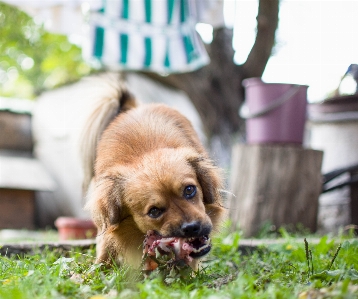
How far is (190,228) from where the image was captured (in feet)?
9.29

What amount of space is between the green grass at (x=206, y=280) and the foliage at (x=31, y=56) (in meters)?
7.05

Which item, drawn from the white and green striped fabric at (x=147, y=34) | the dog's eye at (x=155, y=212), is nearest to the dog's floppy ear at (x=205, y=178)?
the dog's eye at (x=155, y=212)

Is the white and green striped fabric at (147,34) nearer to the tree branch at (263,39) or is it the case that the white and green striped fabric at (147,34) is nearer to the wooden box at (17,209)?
→ the tree branch at (263,39)

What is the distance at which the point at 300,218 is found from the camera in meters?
5.75

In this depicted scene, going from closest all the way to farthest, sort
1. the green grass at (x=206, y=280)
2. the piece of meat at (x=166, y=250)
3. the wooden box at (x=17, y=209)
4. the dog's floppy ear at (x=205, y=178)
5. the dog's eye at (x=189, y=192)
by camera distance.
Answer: the green grass at (x=206, y=280)
the piece of meat at (x=166, y=250)
the dog's eye at (x=189, y=192)
the dog's floppy ear at (x=205, y=178)
the wooden box at (x=17, y=209)

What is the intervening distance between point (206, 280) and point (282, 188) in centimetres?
304

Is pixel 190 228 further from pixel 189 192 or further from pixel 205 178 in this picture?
pixel 205 178

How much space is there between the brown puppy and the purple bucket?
2043mm

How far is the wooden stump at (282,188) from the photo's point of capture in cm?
575

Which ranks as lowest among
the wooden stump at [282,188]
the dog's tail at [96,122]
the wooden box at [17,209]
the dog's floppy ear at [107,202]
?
the wooden box at [17,209]

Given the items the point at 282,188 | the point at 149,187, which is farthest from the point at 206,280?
the point at 282,188

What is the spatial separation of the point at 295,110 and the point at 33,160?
5.60m

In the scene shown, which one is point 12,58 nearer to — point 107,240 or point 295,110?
point 295,110

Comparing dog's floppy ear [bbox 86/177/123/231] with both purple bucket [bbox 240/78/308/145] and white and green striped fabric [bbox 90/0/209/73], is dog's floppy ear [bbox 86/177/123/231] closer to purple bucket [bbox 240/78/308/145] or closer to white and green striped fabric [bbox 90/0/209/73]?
purple bucket [bbox 240/78/308/145]
